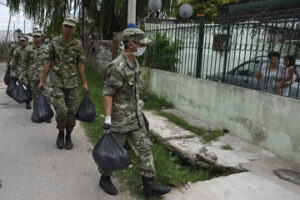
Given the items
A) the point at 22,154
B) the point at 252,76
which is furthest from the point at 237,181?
the point at 22,154

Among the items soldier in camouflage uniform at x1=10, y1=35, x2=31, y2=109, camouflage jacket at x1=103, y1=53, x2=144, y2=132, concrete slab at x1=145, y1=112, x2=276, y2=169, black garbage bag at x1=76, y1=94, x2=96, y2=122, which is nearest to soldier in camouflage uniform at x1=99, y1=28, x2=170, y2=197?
camouflage jacket at x1=103, y1=53, x2=144, y2=132

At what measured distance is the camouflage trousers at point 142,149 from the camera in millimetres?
2657

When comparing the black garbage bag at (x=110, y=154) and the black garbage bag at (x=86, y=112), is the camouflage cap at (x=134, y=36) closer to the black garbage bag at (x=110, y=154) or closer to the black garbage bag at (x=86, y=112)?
the black garbage bag at (x=110, y=154)

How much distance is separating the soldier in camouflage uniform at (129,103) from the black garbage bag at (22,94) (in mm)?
3851

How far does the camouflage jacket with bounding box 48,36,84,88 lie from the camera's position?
3.90 meters

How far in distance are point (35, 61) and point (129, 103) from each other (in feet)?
13.1

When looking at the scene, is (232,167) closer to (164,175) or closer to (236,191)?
(236,191)

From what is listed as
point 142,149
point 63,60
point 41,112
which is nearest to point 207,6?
point 63,60

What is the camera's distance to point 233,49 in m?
4.87

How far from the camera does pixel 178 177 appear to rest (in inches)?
122

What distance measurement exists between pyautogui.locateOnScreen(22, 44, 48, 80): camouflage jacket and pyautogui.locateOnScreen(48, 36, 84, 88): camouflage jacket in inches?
80.9

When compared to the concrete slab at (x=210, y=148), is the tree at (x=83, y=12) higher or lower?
higher

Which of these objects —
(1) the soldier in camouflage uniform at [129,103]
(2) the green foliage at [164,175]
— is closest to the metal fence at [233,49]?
(2) the green foliage at [164,175]

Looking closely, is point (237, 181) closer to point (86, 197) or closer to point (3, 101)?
point (86, 197)
